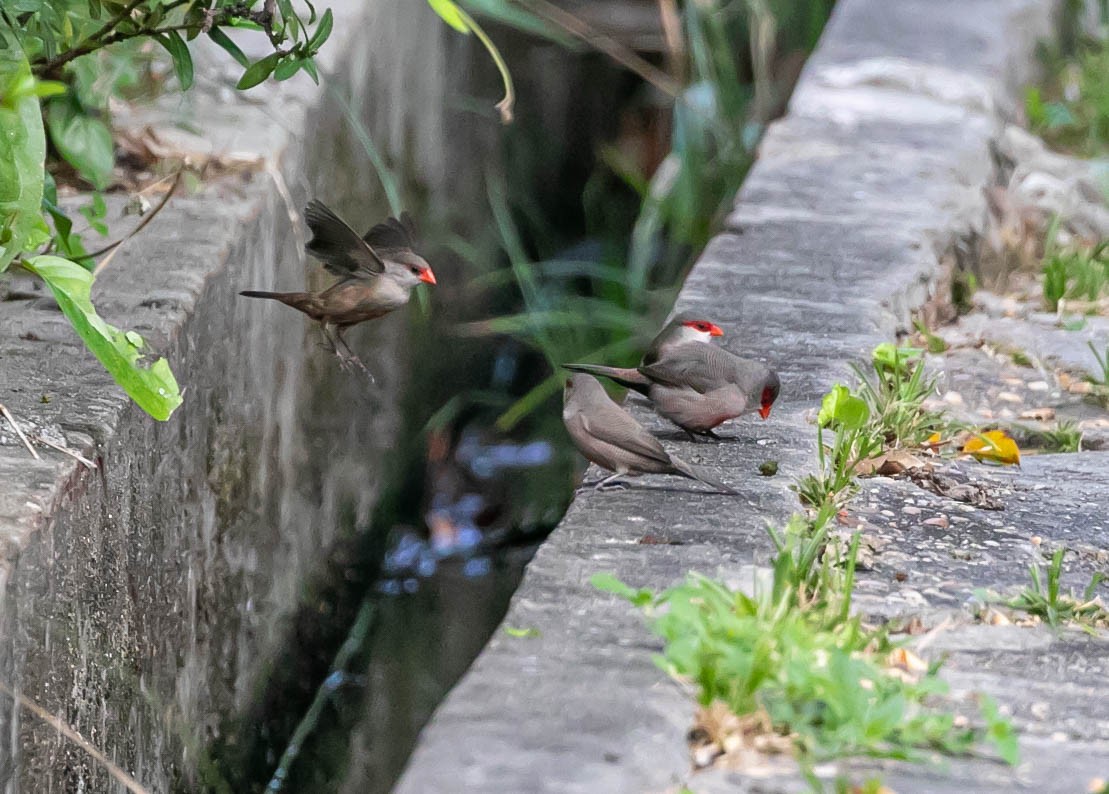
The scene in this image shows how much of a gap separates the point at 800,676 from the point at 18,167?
130cm

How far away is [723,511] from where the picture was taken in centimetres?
208

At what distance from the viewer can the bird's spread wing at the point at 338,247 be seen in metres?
2.29

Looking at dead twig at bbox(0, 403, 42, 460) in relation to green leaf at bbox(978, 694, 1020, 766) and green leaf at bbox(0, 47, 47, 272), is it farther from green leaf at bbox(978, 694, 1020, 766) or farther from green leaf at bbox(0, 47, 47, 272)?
green leaf at bbox(978, 694, 1020, 766)

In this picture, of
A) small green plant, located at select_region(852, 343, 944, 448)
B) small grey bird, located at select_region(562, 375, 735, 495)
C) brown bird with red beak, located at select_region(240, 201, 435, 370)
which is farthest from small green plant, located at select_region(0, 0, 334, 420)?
small green plant, located at select_region(852, 343, 944, 448)

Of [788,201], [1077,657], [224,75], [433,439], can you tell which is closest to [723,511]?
[1077,657]

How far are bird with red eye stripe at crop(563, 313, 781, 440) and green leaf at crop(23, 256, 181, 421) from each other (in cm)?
64

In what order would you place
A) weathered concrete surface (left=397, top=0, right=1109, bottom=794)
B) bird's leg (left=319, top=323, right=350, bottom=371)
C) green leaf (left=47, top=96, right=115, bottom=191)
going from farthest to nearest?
green leaf (left=47, top=96, right=115, bottom=191), bird's leg (left=319, top=323, right=350, bottom=371), weathered concrete surface (left=397, top=0, right=1109, bottom=794)

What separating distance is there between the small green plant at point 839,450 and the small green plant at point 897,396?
0.07 metres

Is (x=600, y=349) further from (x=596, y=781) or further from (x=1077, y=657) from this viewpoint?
(x=596, y=781)

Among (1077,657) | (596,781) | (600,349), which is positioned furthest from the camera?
(600,349)

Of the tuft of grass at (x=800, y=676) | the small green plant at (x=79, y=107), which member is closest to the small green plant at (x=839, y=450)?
the tuft of grass at (x=800, y=676)

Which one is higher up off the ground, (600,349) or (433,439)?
(600,349)

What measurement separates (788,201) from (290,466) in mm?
1437

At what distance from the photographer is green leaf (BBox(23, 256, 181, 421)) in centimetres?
196
